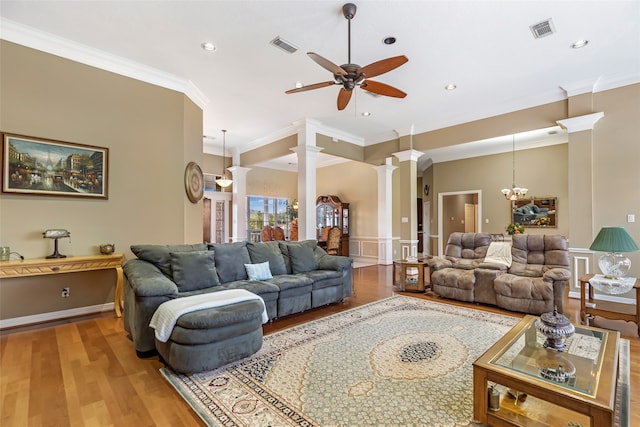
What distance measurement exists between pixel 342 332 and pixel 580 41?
14.3ft

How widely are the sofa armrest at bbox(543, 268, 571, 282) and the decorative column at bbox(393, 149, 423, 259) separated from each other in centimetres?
290

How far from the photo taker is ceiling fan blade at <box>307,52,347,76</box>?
267 centimetres

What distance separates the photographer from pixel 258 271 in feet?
12.5

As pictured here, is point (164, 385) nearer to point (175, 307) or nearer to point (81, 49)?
point (175, 307)

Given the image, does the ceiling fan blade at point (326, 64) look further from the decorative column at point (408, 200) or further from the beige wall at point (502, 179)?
the beige wall at point (502, 179)

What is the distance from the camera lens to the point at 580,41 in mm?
3514

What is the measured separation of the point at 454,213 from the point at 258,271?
7902 mm

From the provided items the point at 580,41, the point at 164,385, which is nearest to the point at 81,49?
the point at 164,385

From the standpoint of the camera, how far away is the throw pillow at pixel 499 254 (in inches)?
174

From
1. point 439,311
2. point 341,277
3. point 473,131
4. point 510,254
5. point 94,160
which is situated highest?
point 473,131

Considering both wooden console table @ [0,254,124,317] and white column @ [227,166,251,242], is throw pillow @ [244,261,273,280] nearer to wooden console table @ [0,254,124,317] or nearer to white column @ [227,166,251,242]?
wooden console table @ [0,254,124,317]

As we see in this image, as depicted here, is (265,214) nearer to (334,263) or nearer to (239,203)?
(239,203)

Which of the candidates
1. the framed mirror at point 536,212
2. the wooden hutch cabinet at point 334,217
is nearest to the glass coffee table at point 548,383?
the framed mirror at point 536,212

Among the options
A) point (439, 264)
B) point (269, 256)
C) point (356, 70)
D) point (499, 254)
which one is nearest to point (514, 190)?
point (499, 254)
